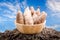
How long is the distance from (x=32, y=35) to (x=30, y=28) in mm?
53

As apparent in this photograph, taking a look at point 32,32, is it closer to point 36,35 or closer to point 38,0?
point 36,35

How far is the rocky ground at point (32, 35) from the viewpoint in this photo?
54.8 inches

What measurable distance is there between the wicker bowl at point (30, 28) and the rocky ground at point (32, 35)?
0.07ft

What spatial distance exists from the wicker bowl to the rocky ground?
2 cm

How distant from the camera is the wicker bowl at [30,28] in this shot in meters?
1.38

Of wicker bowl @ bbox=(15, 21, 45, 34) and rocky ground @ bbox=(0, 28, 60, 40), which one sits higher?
wicker bowl @ bbox=(15, 21, 45, 34)

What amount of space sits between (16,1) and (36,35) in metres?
0.26

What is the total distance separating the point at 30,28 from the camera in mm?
1389

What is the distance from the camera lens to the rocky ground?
4.57 ft

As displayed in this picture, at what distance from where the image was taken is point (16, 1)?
1455mm

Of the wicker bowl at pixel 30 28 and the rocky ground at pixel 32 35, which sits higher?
the wicker bowl at pixel 30 28

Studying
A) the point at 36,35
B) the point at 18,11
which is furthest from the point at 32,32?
the point at 18,11

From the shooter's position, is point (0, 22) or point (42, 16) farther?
point (0, 22)

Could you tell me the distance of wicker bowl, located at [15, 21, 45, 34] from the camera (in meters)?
1.38
